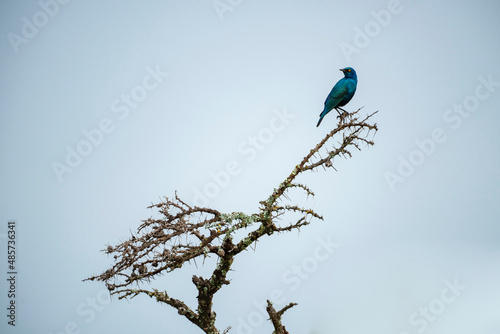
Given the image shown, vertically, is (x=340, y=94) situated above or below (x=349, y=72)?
below

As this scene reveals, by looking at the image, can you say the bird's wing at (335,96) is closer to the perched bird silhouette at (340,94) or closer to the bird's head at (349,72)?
the perched bird silhouette at (340,94)

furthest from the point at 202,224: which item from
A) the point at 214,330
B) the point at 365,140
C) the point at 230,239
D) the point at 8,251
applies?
the point at 8,251

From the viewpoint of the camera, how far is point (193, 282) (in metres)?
6.11

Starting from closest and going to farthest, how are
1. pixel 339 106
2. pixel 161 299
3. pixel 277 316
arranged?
pixel 161 299, pixel 277 316, pixel 339 106

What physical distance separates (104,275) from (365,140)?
3.64 meters

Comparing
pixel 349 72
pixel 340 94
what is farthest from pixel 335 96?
pixel 349 72

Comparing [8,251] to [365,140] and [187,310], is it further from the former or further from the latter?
[365,140]

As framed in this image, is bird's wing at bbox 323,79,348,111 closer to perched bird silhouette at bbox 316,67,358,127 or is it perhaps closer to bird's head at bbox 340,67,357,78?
perched bird silhouette at bbox 316,67,358,127

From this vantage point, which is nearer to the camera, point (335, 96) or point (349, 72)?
point (335, 96)

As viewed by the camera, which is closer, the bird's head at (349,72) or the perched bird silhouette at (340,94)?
the perched bird silhouette at (340,94)

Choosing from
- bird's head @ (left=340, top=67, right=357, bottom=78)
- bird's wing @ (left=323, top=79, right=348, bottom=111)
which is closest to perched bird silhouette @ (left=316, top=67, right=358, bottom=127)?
bird's wing @ (left=323, top=79, right=348, bottom=111)

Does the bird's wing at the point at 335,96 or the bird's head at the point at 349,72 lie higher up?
the bird's head at the point at 349,72

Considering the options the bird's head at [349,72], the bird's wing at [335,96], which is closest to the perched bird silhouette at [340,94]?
the bird's wing at [335,96]

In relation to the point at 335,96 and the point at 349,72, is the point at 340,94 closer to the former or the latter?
the point at 335,96
